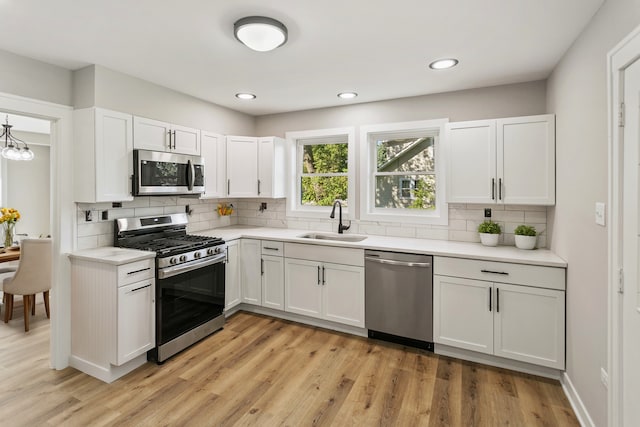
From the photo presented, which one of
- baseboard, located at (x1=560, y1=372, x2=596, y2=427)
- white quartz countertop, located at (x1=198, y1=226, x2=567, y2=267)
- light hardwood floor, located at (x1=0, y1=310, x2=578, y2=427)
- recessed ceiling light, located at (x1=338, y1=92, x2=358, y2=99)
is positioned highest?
recessed ceiling light, located at (x1=338, y1=92, x2=358, y2=99)

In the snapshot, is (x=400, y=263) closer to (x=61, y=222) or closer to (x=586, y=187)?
(x=586, y=187)

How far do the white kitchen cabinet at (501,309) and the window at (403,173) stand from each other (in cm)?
86

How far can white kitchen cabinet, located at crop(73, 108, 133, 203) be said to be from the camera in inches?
104

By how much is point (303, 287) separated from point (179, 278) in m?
1.23

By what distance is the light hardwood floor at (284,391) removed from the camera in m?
2.10

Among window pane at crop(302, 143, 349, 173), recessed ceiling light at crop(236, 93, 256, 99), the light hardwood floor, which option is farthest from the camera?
window pane at crop(302, 143, 349, 173)

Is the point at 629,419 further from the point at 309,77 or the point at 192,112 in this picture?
the point at 192,112

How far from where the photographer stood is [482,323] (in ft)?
8.83

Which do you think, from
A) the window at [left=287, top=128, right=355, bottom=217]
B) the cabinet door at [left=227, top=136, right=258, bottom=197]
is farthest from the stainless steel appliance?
the window at [left=287, top=128, right=355, bottom=217]

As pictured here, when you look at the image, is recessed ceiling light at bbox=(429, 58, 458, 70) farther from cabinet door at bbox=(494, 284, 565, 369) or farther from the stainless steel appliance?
the stainless steel appliance

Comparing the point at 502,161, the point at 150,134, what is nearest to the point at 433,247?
the point at 502,161

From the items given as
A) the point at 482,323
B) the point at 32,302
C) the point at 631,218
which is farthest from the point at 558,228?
the point at 32,302

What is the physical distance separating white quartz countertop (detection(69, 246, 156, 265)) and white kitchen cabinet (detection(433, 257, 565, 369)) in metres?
2.44

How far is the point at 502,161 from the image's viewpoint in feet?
9.46
